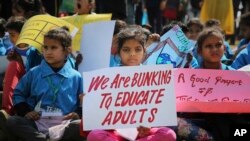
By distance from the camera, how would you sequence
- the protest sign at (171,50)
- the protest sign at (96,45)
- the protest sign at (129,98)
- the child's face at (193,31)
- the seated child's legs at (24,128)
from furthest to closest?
the child's face at (193,31) → the protest sign at (171,50) → the protest sign at (96,45) → the seated child's legs at (24,128) → the protest sign at (129,98)

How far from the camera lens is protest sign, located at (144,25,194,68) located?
521 centimetres

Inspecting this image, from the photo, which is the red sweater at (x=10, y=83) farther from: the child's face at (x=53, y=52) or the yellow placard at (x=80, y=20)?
the yellow placard at (x=80, y=20)

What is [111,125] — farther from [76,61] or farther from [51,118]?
[76,61]

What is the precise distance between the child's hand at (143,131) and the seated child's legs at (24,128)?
2.51 ft

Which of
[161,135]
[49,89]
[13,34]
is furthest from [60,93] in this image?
[13,34]

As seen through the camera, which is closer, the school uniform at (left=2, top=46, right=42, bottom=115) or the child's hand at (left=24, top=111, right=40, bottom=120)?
the child's hand at (left=24, top=111, right=40, bottom=120)

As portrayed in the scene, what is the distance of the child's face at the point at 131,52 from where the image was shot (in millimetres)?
4445

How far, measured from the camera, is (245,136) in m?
4.23

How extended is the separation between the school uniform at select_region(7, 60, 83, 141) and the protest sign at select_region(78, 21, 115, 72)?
41 centimetres

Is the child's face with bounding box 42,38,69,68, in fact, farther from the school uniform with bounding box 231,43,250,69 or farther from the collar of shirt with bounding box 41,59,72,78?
the school uniform with bounding box 231,43,250,69

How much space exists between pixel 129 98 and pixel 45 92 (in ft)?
2.70

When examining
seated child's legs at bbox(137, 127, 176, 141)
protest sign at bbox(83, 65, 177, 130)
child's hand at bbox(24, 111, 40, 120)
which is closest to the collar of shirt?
child's hand at bbox(24, 111, 40, 120)

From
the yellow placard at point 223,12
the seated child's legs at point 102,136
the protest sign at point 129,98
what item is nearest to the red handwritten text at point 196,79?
the protest sign at point 129,98

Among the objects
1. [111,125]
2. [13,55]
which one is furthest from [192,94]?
[13,55]
